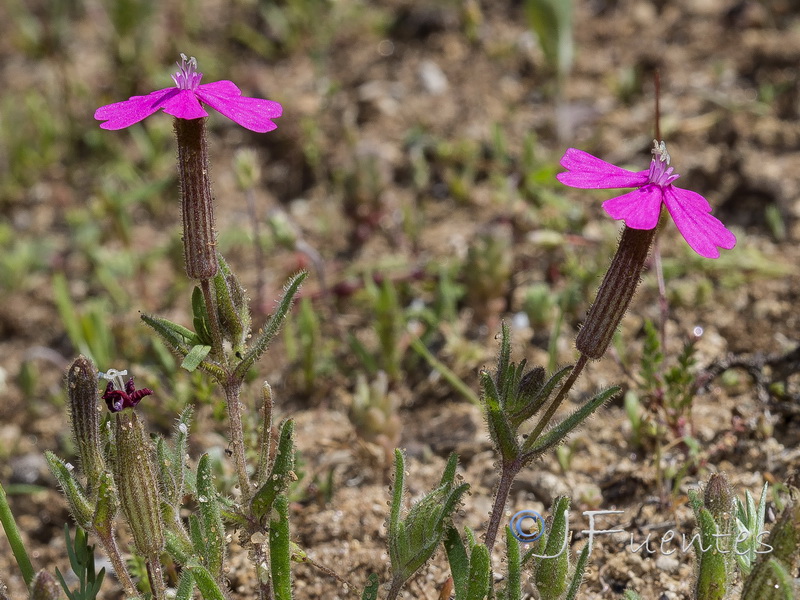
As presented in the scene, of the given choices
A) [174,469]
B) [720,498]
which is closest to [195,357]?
[174,469]

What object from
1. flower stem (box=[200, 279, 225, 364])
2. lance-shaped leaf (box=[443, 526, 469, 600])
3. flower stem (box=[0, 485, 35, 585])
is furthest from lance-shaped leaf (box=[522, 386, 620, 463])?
flower stem (box=[0, 485, 35, 585])

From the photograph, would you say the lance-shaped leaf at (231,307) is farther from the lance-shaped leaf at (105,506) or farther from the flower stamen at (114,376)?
the lance-shaped leaf at (105,506)

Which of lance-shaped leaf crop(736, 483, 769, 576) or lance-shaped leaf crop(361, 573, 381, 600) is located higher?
lance-shaped leaf crop(736, 483, 769, 576)

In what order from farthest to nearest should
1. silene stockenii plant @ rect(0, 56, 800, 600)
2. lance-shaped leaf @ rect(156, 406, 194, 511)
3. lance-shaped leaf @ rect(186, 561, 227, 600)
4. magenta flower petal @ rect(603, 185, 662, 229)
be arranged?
lance-shaped leaf @ rect(156, 406, 194, 511) → lance-shaped leaf @ rect(186, 561, 227, 600) → silene stockenii plant @ rect(0, 56, 800, 600) → magenta flower petal @ rect(603, 185, 662, 229)

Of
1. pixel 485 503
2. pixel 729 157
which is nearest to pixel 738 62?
pixel 729 157

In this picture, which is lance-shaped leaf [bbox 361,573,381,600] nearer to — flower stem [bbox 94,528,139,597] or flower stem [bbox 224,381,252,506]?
flower stem [bbox 224,381,252,506]
